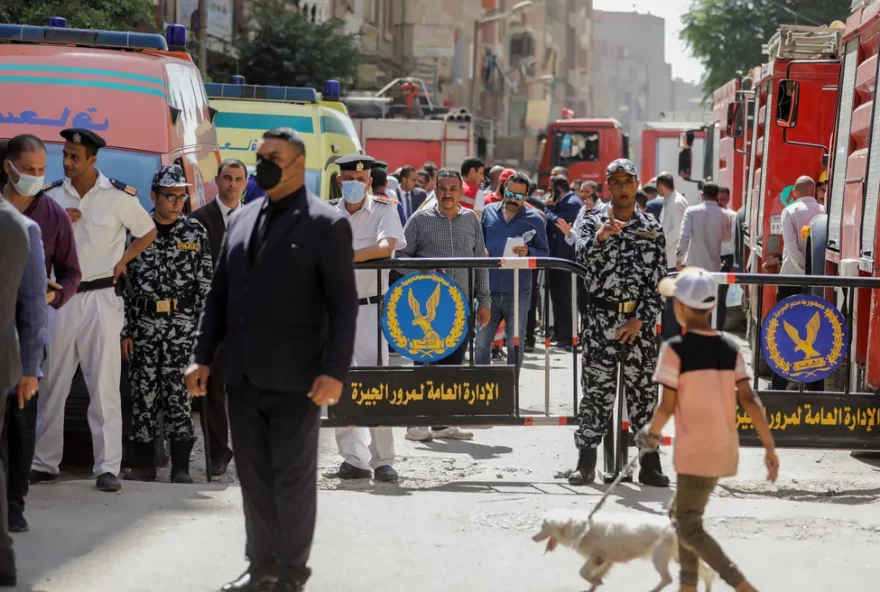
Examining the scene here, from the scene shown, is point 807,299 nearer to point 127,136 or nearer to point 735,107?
point 127,136

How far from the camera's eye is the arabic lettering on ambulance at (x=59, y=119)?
30.5 ft

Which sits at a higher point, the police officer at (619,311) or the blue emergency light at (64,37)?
the blue emergency light at (64,37)

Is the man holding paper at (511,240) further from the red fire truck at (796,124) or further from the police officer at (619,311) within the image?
the red fire truck at (796,124)

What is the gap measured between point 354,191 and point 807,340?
2811 millimetres

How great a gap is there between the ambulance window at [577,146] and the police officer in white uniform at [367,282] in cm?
2938

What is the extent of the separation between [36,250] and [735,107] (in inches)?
496

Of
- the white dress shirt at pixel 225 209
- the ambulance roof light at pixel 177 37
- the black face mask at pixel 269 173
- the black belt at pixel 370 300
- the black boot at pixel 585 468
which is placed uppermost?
the ambulance roof light at pixel 177 37

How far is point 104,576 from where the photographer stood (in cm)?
623

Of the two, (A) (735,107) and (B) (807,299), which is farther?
(A) (735,107)

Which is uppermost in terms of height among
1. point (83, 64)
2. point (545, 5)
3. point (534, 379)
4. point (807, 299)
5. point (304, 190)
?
point (545, 5)

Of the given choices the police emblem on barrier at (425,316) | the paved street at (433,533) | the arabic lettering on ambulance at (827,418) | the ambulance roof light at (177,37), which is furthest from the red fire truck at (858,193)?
the ambulance roof light at (177,37)

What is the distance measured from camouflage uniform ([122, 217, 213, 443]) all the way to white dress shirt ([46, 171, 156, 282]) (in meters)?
0.30

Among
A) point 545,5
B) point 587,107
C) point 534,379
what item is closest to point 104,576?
point 534,379

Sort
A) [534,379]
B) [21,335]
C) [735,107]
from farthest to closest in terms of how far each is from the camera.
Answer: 1. [735,107]
2. [534,379]
3. [21,335]
